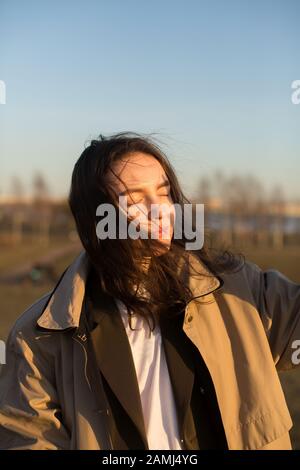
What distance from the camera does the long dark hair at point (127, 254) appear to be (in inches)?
73.1

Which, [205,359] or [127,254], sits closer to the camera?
[205,359]

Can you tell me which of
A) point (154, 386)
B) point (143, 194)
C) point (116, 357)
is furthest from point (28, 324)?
point (143, 194)

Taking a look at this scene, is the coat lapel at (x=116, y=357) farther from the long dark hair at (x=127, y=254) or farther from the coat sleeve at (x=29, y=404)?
the coat sleeve at (x=29, y=404)

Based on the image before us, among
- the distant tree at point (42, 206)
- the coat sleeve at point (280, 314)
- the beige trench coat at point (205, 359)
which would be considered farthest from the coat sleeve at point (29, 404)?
the distant tree at point (42, 206)

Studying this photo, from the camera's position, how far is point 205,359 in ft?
5.67

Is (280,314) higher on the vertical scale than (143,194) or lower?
lower

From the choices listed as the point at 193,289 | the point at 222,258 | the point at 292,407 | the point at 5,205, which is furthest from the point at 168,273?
the point at 5,205

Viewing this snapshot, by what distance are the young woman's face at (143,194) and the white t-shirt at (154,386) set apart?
308mm

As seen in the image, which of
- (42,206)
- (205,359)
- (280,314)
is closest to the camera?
(205,359)

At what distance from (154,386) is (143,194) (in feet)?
2.08

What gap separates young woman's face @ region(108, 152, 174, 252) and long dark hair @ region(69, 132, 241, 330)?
31mm

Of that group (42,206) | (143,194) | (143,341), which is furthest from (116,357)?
(42,206)

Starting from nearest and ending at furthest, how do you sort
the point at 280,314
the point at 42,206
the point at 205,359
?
the point at 205,359, the point at 280,314, the point at 42,206

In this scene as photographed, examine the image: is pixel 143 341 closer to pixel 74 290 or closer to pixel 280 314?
pixel 74 290
